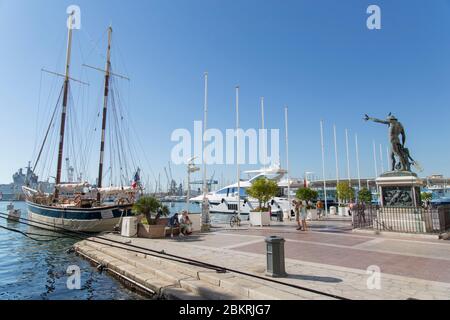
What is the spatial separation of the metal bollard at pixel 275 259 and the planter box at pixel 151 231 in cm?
842

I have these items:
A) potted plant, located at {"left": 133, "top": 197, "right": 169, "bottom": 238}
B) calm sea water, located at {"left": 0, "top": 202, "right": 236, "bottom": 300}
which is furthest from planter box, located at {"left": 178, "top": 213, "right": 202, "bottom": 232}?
calm sea water, located at {"left": 0, "top": 202, "right": 236, "bottom": 300}

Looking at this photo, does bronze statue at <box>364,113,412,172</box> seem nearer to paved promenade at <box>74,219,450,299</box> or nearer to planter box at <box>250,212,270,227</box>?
paved promenade at <box>74,219,450,299</box>

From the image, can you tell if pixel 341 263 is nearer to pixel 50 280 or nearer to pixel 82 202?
pixel 50 280

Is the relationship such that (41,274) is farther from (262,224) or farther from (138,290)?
(262,224)

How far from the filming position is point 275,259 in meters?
6.69

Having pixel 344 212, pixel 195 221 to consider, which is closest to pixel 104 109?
pixel 195 221

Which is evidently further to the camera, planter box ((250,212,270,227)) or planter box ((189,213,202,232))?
planter box ((250,212,270,227))

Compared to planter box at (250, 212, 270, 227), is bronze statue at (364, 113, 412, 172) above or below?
above

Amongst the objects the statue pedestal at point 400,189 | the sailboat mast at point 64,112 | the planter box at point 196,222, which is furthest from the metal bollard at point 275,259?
the sailboat mast at point 64,112

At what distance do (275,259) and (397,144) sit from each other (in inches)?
491

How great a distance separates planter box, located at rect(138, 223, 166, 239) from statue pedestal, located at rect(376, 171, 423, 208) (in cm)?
1128

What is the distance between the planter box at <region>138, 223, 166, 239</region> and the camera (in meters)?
13.9

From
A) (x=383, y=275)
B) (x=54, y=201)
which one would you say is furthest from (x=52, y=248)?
(x=383, y=275)

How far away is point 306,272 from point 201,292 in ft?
8.80
